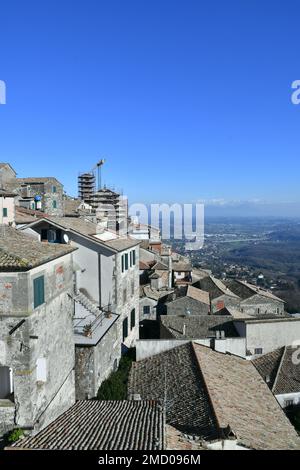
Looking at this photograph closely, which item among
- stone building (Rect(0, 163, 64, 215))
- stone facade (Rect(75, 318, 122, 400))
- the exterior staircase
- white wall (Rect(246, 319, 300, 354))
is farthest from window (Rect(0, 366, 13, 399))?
stone building (Rect(0, 163, 64, 215))

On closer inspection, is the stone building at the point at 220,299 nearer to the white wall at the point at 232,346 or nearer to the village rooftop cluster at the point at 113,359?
the village rooftop cluster at the point at 113,359

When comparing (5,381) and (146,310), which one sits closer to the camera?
(5,381)

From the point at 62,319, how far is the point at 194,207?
2637cm

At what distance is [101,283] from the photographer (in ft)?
85.4

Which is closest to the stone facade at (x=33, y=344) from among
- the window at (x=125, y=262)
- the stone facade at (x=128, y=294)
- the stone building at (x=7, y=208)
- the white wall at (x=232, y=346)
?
the stone facade at (x=128, y=294)

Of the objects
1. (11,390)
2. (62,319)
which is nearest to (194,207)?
(62,319)

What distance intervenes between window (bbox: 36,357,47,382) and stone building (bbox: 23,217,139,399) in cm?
547

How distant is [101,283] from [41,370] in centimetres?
1115

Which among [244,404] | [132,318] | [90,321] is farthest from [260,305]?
[244,404]

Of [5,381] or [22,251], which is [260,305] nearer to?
[5,381]

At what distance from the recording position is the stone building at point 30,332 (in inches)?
540

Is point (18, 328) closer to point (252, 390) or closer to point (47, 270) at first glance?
point (47, 270)

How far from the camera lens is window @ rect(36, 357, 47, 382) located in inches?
584

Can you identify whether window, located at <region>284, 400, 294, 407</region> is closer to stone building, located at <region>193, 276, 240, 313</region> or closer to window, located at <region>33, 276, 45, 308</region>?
stone building, located at <region>193, 276, 240, 313</region>
